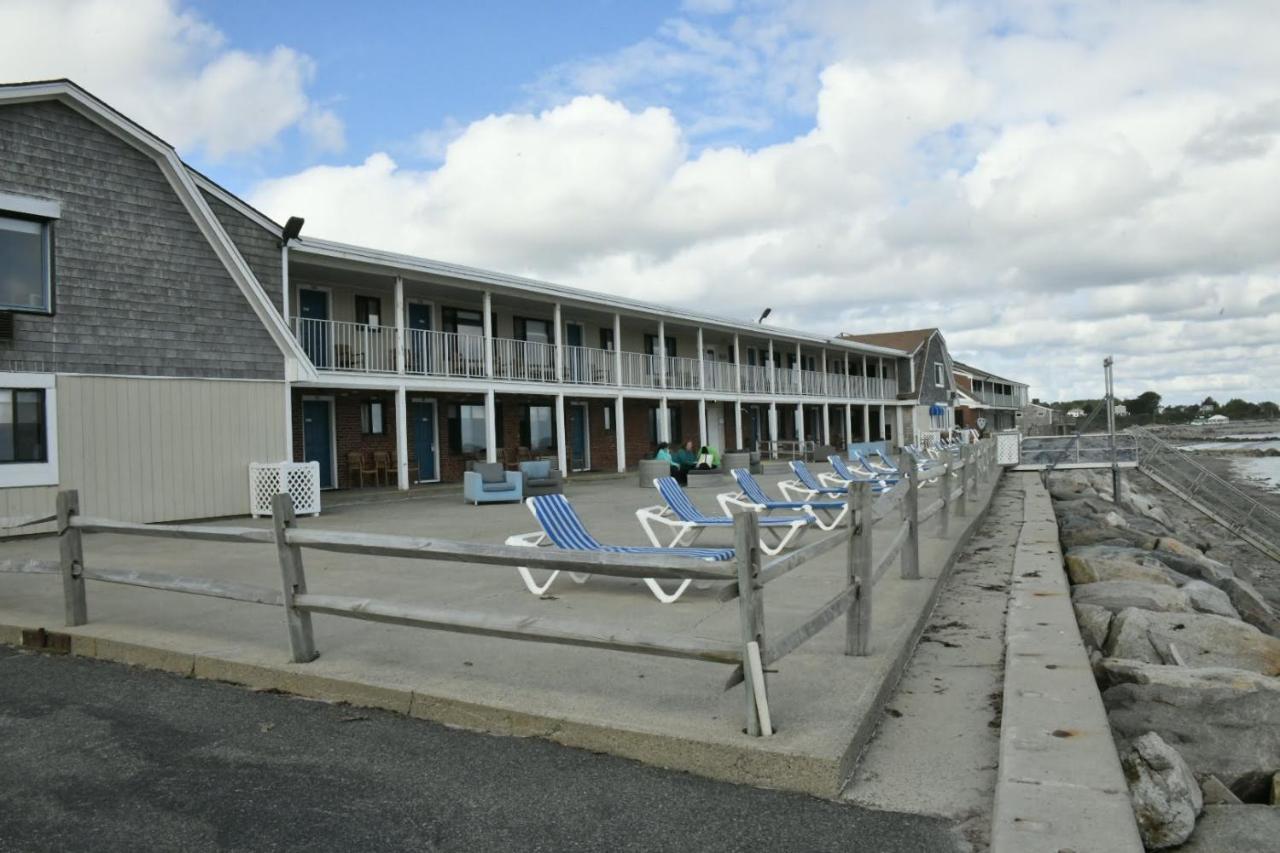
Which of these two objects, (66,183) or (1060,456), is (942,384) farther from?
(66,183)

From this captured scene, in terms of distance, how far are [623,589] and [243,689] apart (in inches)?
125

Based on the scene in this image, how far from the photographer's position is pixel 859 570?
5.07 meters

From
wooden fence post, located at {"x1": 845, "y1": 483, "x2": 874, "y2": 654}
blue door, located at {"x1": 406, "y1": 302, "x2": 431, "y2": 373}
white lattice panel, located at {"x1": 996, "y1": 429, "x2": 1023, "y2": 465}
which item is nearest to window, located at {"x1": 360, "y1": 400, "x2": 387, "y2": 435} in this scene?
blue door, located at {"x1": 406, "y1": 302, "x2": 431, "y2": 373}

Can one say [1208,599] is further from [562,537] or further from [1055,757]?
[1055,757]

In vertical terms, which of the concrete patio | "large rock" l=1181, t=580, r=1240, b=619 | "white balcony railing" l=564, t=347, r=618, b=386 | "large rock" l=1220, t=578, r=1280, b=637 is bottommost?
"large rock" l=1220, t=578, r=1280, b=637

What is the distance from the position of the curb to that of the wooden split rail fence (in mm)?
911

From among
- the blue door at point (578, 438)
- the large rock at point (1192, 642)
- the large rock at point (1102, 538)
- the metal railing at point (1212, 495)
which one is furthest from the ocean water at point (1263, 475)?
the large rock at point (1192, 642)

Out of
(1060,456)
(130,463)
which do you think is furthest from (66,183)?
(1060,456)

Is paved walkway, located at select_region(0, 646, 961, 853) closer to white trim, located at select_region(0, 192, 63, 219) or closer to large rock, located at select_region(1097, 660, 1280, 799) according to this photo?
large rock, located at select_region(1097, 660, 1280, 799)

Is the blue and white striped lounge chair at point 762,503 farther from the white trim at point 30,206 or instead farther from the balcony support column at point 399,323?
the white trim at point 30,206

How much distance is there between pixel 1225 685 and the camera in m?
4.86

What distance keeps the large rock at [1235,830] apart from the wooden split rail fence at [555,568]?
159cm

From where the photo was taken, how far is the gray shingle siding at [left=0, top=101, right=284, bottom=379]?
12.6 meters

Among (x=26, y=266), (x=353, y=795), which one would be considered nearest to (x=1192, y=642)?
(x=353, y=795)
